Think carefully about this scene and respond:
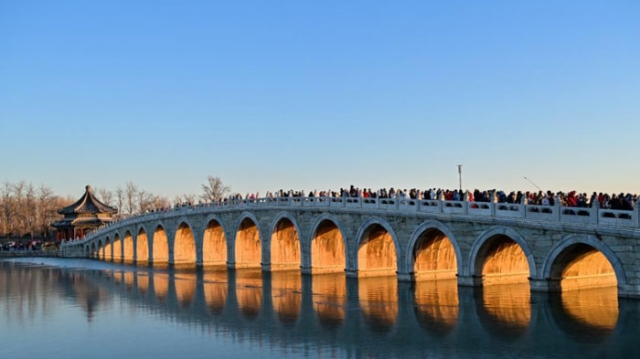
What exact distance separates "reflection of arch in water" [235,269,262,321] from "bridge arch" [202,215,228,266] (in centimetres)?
699

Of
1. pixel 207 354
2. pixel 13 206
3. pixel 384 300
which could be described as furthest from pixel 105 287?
pixel 13 206

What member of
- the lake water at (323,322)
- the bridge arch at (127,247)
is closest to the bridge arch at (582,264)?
the lake water at (323,322)

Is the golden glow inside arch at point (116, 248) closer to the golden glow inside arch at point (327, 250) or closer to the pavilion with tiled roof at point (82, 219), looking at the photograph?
the pavilion with tiled roof at point (82, 219)

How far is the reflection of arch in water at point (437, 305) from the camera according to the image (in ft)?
62.5

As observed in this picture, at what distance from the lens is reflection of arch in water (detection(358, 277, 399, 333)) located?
1973cm

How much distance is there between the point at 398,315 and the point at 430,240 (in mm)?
9217

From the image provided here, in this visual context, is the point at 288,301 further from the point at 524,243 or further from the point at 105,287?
the point at 105,287

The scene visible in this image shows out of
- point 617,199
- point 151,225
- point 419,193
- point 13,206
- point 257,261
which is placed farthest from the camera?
point 13,206

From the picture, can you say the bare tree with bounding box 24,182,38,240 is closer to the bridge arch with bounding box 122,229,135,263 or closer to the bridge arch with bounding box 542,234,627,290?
the bridge arch with bounding box 122,229,135,263

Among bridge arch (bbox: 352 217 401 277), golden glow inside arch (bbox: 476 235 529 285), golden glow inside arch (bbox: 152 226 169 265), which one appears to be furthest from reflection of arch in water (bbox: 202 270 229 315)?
golden glow inside arch (bbox: 152 226 169 265)

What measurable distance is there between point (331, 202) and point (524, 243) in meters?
12.2

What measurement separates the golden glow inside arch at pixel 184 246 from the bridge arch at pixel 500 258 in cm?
2927

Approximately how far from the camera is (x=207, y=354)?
52.4 ft

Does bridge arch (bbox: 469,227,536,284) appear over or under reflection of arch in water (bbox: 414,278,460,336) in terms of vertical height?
over
